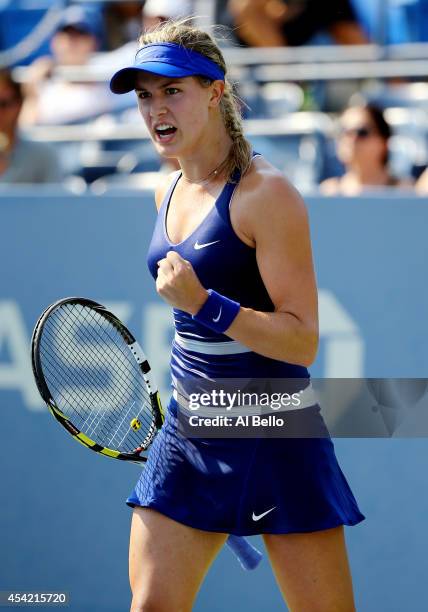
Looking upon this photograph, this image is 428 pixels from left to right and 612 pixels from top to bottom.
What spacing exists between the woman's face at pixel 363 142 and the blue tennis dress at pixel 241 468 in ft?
7.49

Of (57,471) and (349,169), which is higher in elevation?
(349,169)

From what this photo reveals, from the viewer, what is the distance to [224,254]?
232cm

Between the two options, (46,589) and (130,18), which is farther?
(130,18)

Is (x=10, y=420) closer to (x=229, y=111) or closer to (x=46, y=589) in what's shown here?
(x=46, y=589)

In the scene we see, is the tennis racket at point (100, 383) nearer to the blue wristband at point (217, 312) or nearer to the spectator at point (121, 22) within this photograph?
the blue wristband at point (217, 312)

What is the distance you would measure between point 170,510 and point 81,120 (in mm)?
3921

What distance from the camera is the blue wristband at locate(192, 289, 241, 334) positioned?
87.7 inches

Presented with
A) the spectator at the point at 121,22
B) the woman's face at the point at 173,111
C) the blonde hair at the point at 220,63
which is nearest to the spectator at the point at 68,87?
the spectator at the point at 121,22

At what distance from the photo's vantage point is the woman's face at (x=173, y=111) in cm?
239

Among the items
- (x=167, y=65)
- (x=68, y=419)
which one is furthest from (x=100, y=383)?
(x=167, y=65)

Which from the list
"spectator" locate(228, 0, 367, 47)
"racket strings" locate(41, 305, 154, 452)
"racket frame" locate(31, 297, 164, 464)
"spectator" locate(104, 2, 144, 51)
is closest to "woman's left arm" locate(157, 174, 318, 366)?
"racket frame" locate(31, 297, 164, 464)

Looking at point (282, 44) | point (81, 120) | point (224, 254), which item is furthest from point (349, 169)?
point (224, 254)

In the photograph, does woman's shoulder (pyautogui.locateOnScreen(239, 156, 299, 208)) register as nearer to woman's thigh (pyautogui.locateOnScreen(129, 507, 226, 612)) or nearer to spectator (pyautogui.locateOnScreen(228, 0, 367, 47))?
woman's thigh (pyautogui.locateOnScreen(129, 507, 226, 612))

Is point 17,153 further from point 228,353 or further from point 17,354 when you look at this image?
point 228,353
